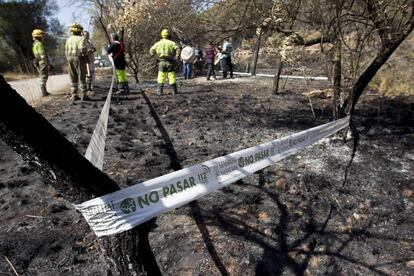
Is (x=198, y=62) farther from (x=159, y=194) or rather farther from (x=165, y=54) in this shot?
(x=159, y=194)

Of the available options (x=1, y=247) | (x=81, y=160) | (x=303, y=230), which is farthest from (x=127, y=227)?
(x=303, y=230)

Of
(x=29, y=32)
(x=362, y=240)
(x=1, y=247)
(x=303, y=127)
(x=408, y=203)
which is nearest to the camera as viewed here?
(x=1, y=247)

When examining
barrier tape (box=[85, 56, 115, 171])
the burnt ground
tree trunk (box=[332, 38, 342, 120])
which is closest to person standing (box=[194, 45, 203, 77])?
the burnt ground

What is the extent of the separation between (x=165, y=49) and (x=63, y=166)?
851 centimetres

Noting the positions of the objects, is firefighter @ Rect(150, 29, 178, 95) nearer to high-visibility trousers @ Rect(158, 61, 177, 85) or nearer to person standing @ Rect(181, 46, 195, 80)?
high-visibility trousers @ Rect(158, 61, 177, 85)

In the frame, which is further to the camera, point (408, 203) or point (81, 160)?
point (408, 203)

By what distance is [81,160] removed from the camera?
2.14 m

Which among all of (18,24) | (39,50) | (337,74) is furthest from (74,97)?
(18,24)

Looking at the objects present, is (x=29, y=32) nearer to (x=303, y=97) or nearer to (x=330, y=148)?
(x=303, y=97)

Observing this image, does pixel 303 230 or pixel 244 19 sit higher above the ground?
pixel 244 19

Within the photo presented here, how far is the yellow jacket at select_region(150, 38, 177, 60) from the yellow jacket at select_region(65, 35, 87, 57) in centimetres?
211

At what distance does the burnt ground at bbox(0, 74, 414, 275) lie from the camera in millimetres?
3254

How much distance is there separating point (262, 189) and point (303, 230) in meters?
0.91

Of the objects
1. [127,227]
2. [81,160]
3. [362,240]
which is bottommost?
[362,240]
